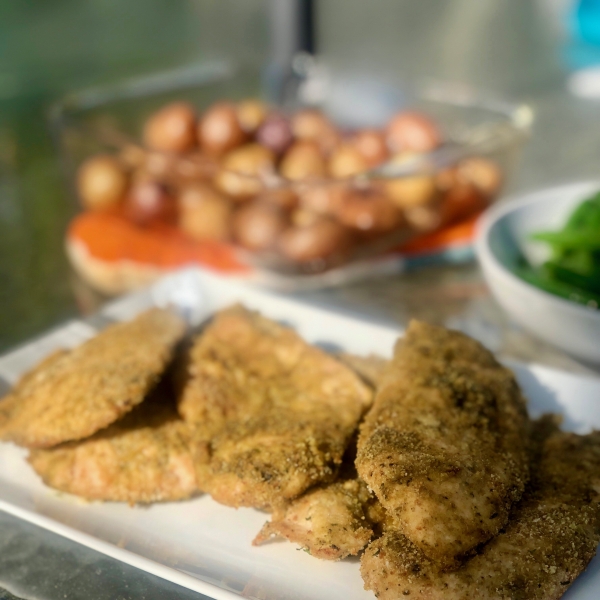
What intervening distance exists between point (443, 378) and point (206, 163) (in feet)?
3.56

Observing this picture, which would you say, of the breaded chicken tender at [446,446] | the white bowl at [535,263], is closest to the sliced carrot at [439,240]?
the white bowl at [535,263]

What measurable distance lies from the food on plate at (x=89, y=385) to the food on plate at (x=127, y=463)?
53 millimetres

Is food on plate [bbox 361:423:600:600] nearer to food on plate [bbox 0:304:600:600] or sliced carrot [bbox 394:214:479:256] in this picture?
food on plate [bbox 0:304:600:600]

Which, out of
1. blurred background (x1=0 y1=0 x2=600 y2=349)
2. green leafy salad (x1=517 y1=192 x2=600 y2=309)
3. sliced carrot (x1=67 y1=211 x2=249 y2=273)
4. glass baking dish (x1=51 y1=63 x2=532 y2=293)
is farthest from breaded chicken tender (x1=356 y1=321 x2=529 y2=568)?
blurred background (x1=0 y1=0 x2=600 y2=349)

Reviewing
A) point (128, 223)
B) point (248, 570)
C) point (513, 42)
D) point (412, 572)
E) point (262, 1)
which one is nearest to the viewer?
point (412, 572)

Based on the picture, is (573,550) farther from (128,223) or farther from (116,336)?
(128,223)

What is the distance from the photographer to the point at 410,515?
0.86 metres

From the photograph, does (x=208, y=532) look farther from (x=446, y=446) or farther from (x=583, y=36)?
(x=583, y=36)

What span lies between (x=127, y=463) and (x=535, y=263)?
1.38 metres

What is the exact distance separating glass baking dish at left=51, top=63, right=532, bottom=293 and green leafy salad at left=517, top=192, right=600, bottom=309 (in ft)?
1.29

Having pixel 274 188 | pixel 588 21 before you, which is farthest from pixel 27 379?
pixel 588 21

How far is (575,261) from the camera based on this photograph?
1768 mm

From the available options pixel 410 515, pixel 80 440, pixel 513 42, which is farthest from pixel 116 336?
pixel 513 42

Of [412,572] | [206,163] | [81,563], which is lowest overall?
[81,563]
